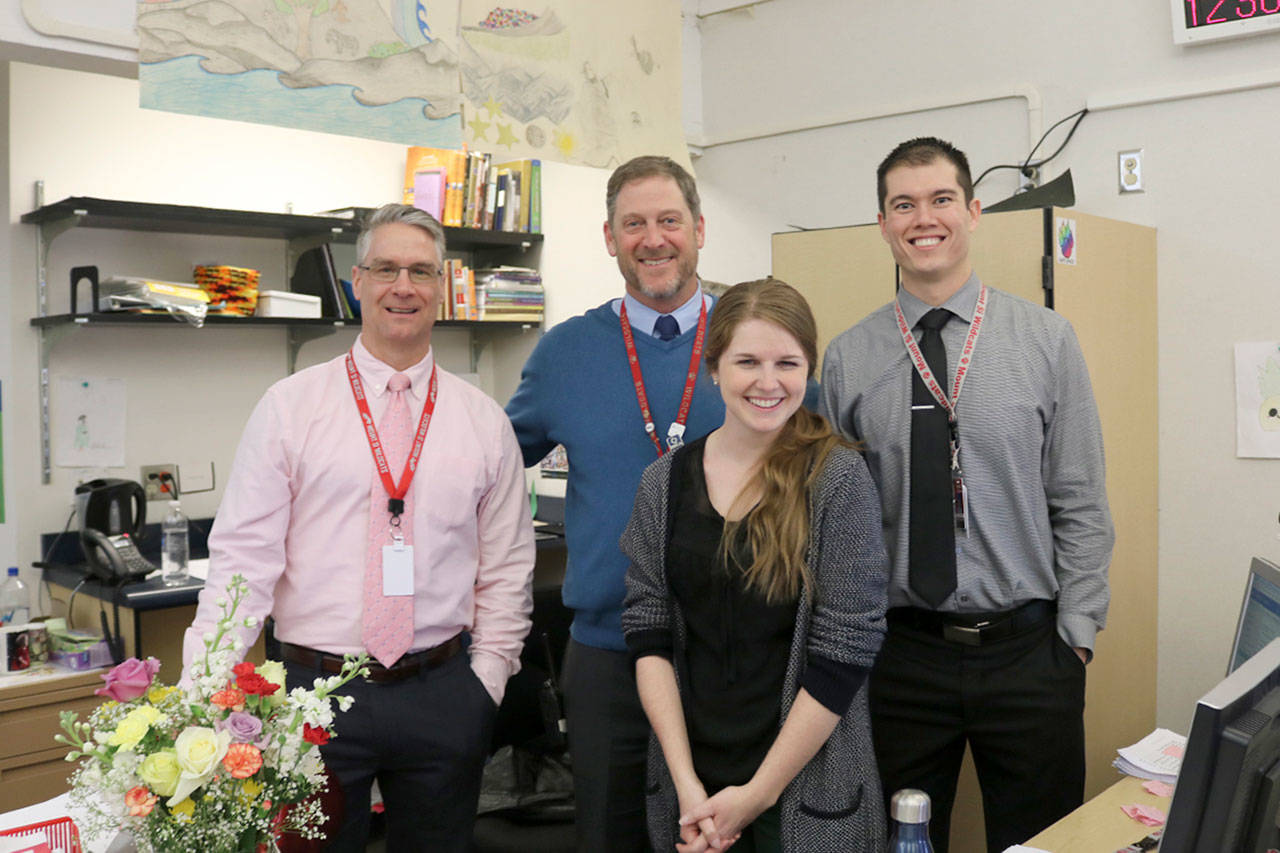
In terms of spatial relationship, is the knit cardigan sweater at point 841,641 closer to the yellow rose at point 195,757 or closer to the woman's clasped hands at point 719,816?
the woman's clasped hands at point 719,816

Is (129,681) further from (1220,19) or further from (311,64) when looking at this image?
(1220,19)

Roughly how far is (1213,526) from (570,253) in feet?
10.1

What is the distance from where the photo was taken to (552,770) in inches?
141

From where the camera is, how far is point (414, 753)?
79.0 inches

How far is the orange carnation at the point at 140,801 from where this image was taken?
4.04 feet

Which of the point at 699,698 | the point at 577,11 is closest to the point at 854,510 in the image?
the point at 699,698

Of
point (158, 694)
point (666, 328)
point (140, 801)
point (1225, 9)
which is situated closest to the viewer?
point (140, 801)

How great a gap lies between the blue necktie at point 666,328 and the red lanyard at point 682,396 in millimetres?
48

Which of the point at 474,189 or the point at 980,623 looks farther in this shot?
the point at 474,189

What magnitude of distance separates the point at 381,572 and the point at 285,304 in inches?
104

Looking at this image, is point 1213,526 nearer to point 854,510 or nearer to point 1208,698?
point 854,510

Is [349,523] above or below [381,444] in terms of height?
below

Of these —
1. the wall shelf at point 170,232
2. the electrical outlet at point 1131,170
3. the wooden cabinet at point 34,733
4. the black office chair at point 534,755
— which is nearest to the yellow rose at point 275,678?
the black office chair at point 534,755

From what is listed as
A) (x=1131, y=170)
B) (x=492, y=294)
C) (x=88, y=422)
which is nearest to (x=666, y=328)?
(x=1131, y=170)
